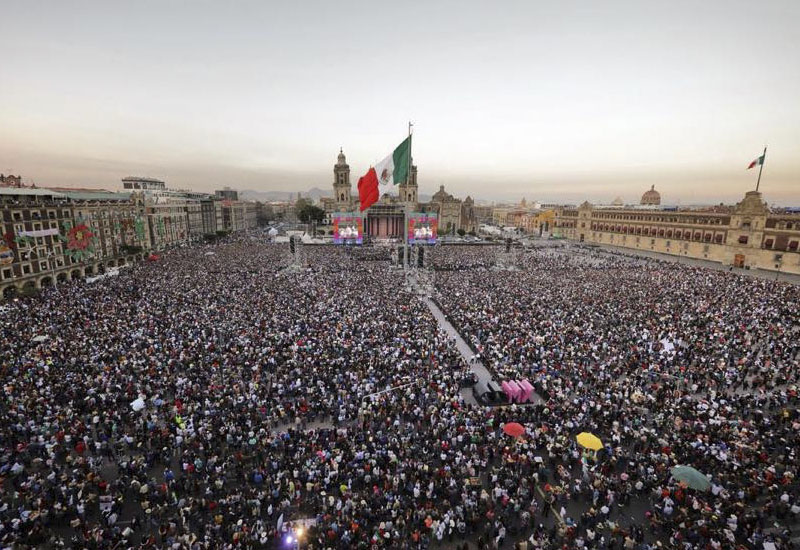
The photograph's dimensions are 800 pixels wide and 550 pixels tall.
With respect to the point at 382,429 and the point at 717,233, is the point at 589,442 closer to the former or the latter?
the point at 382,429

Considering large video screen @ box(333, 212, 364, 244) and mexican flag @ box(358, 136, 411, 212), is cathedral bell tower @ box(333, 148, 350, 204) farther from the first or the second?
mexican flag @ box(358, 136, 411, 212)

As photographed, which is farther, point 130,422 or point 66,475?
point 130,422

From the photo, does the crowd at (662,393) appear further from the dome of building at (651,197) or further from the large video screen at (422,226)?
the dome of building at (651,197)

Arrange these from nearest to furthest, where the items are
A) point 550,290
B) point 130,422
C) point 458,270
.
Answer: point 130,422, point 550,290, point 458,270

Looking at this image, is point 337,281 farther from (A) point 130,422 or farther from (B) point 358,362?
(A) point 130,422

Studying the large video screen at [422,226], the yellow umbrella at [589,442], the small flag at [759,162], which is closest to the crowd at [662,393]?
the yellow umbrella at [589,442]

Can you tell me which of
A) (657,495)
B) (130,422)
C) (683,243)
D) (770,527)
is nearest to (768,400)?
(770,527)

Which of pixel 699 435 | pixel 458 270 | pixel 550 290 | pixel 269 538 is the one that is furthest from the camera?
pixel 458 270

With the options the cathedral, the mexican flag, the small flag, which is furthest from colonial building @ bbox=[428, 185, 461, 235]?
the mexican flag
